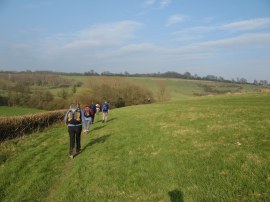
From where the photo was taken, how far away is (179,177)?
8.02m

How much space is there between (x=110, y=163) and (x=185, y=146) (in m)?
3.02

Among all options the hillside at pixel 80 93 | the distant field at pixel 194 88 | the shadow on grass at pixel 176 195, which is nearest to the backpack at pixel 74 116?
the shadow on grass at pixel 176 195

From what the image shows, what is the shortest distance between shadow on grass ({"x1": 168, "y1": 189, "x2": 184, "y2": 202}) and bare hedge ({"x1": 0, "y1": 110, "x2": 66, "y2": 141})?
55.9 ft

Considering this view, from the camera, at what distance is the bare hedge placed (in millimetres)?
21250

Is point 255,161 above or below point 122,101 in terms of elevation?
above

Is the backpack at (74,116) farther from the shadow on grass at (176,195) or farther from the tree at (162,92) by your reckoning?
the tree at (162,92)

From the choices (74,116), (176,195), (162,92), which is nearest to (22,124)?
(74,116)

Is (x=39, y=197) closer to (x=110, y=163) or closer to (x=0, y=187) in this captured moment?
(x=0, y=187)

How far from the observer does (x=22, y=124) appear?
79.4 feet

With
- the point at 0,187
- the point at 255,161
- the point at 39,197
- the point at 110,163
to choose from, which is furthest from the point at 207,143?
the point at 0,187

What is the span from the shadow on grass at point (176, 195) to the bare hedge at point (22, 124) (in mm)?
17048

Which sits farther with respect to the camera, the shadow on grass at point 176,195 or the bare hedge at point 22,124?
the bare hedge at point 22,124

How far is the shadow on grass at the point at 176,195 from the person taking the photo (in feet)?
22.0

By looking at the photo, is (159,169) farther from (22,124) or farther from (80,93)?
(80,93)
